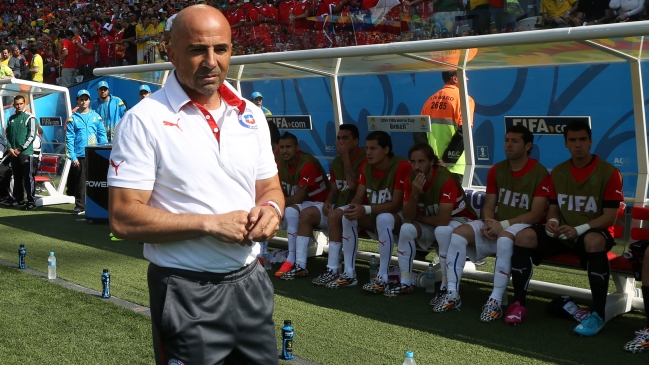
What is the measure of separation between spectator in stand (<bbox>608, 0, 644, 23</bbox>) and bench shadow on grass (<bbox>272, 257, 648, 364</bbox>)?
2305 mm

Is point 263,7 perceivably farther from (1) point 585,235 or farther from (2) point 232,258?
(2) point 232,258

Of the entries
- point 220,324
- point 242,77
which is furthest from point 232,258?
point 242,77

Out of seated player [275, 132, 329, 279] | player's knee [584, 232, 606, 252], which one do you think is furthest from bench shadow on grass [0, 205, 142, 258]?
player's knee [584, 232, 606, 252]

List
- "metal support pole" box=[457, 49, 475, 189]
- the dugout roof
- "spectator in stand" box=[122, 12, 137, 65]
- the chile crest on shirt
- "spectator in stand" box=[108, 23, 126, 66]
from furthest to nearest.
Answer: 1. "spectator in stand" box=[108, 23, 126, 66]
2. "spectator in stand" box=[122, 12, 137, 65]
3. "metal support pole" box=[457, 49, 475, 189]
4. the dugout roof
5. the chile crest on shirt

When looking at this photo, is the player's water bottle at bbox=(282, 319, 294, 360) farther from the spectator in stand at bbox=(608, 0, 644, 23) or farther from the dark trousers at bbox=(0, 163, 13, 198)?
the dark trousers at bbox=(0, 163, 13, 198)

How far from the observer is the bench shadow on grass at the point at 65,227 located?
355 inches

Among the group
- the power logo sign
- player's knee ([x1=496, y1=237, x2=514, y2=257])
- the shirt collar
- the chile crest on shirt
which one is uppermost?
the shirt collar

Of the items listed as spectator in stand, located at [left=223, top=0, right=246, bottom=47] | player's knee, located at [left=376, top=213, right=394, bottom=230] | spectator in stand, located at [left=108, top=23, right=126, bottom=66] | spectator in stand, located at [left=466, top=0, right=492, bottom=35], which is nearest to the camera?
spectator in stand, located at [left=466, top=0, right=492, bottom=35]

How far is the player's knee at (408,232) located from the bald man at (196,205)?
425 centimetres

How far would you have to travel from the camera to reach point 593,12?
568 cm

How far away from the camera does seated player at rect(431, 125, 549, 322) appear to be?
5.98 meters

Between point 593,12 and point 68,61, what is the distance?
15.0 metres

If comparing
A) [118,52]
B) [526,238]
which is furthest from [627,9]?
[118,52]

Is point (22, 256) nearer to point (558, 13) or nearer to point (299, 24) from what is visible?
point (299, 24)
